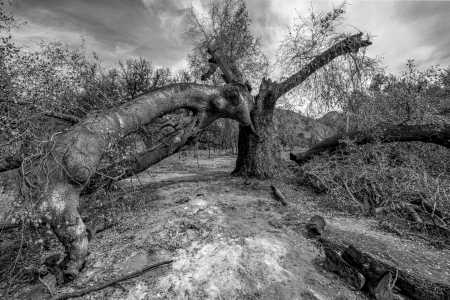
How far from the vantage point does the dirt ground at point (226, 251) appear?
2.55 m

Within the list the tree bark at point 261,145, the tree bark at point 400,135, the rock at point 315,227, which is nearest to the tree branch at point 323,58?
the tree bark at point 261,145

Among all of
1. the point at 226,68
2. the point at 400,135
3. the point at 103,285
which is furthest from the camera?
Result: the point at 226,68

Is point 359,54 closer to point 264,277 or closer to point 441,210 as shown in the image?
point 441,210

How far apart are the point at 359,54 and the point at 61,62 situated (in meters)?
Result: 9.54

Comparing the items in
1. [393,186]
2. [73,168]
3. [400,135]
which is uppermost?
[400,135]

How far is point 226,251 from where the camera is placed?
3.14 metres

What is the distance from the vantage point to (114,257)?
312 cm

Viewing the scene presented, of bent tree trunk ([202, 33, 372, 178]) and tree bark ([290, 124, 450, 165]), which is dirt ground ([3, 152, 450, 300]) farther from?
tree bark ([290, 124, 450, 165])

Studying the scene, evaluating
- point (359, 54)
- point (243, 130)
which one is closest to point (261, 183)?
point (243, 130)

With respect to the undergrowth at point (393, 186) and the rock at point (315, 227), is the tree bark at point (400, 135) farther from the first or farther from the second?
the rock at point (315, 227)

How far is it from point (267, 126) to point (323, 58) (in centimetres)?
261

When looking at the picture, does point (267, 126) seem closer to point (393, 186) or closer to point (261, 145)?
point (261, 145)

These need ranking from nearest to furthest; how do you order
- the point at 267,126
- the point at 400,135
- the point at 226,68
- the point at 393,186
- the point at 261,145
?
the point at 393,186 → the point at 400,135 → the point at 261,145 → the point at 267,126 → the point at 226,68

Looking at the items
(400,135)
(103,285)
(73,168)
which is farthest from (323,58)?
(103,285)
